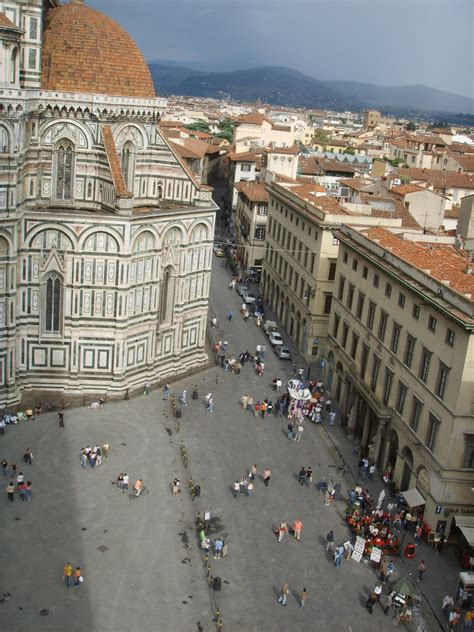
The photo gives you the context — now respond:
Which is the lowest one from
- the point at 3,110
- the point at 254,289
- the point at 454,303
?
the point at 254,289

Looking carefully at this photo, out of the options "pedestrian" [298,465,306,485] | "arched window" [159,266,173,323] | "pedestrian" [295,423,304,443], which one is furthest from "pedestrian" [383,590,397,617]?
"arched window" [159,266,173,323]

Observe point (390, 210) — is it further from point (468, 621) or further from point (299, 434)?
point (468, 621)

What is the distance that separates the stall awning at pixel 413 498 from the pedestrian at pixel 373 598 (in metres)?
5.68

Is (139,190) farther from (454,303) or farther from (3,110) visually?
(454,303)

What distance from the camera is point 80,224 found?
137ft

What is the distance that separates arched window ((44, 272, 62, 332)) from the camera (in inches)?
1677

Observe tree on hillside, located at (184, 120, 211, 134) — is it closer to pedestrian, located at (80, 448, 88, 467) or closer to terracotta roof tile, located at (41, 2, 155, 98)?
terracotta roof tile, located at (41, 2, 155, 98)

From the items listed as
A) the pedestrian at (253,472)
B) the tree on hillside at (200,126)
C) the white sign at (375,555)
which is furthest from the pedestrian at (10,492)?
the tree on hillside at (200,126)

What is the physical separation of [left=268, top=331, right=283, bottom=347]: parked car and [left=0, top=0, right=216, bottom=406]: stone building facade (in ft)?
37.8

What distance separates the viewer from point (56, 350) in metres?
43.2

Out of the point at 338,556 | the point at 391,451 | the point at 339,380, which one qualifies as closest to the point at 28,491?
the point at 338,556

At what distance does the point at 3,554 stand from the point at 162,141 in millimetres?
27646

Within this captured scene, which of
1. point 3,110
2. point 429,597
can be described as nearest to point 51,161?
point 3,110

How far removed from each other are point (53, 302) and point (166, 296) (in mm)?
7496
